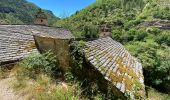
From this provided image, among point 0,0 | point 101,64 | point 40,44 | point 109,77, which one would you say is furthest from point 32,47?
point 0,0

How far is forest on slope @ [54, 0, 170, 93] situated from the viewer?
59.9ft

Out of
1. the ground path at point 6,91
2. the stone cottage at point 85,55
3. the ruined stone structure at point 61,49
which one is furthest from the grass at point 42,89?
the stone cottage at point 85,55

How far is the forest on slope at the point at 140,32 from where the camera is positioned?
18250 millimetres

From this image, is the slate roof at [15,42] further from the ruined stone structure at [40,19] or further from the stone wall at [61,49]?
the ruined stone structure at [40,19]

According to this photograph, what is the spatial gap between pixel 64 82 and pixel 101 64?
173 centimetres

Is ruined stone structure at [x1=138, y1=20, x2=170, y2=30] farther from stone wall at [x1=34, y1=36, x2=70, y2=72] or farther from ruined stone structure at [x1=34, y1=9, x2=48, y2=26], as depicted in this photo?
stone wall at [x1=34, y1=36, x2=70, y2=72]

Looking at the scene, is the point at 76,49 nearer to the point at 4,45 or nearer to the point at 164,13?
the point at 4,45

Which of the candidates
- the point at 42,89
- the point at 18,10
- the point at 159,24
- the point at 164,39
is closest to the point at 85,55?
the point at 42,89

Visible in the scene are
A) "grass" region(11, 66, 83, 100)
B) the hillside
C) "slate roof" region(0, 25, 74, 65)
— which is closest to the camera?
"grass" region(11, 66, 83, 100)

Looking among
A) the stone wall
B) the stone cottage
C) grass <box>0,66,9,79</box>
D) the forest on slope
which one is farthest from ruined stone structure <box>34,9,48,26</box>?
grass <box>0,66,9,79</box>

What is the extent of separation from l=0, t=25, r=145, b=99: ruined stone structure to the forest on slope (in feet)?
20.5

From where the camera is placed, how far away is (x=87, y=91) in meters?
8.54

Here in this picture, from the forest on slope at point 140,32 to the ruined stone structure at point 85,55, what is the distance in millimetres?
6248

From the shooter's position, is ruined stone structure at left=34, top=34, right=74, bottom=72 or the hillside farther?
the hillside
